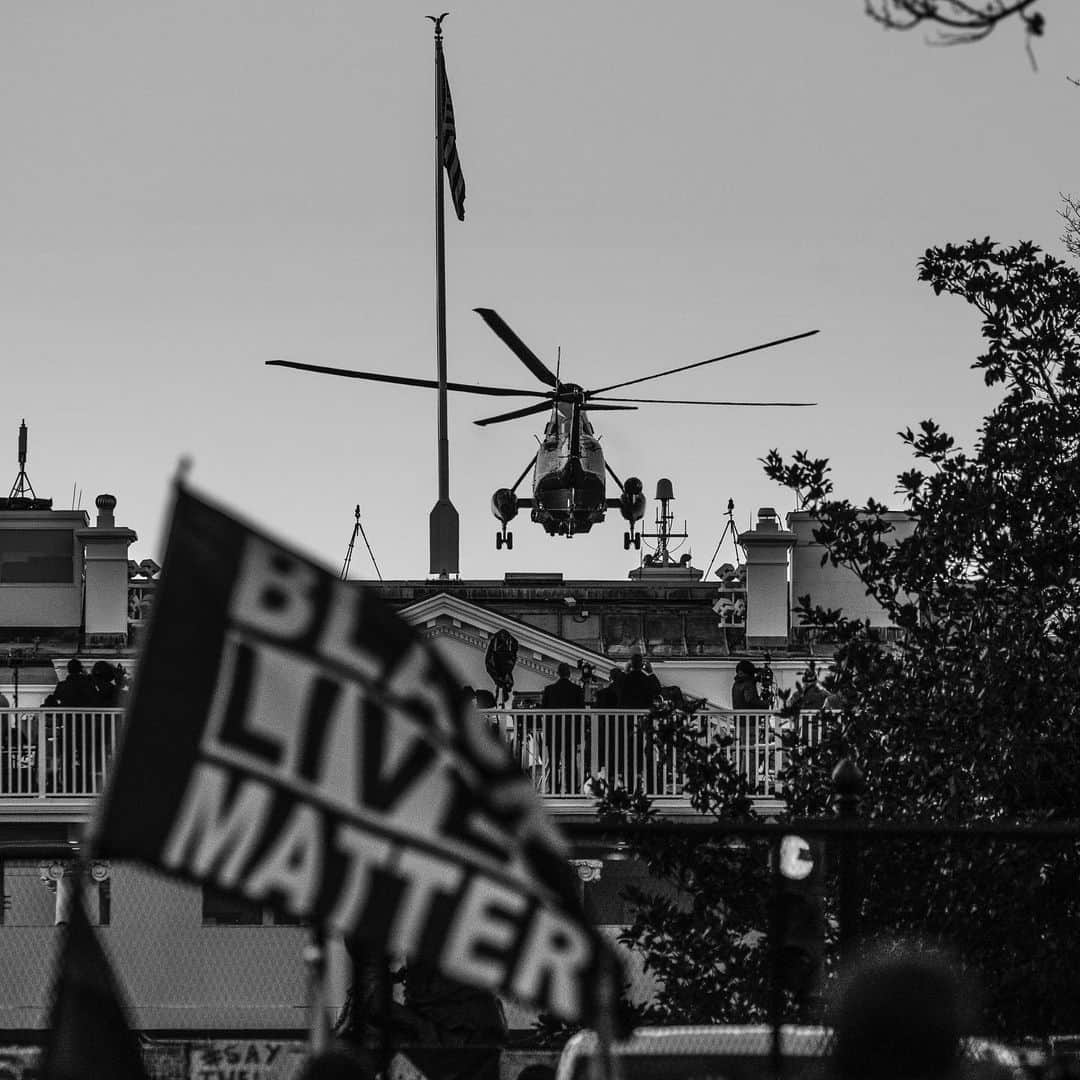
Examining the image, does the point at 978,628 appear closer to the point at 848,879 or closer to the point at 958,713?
the point at 958,713

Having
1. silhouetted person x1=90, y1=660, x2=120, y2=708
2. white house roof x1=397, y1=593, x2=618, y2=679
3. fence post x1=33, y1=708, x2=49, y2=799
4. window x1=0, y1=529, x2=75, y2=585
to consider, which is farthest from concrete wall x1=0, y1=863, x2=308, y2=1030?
window x1=0, y1=529, x2=75, y2=585

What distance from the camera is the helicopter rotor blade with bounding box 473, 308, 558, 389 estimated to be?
4497 centimetres

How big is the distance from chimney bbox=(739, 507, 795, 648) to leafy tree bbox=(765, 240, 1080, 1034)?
101ft

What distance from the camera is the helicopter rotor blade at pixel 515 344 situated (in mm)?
44969

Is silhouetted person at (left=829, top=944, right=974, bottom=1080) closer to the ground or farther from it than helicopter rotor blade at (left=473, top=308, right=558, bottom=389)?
closer to the ground

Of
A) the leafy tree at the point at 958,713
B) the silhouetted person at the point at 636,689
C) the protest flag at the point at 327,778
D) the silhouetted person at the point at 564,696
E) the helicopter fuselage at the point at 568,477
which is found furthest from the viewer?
the helicopter fuselage at the point at 568,477

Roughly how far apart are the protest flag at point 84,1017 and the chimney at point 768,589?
38.2m

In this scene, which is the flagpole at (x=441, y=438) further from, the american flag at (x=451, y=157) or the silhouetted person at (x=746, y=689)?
the silhouetted person at (x=746, y=689)

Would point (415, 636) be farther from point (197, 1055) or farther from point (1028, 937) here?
point (1028, 937)

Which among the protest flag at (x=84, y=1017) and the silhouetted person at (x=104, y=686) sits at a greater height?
the silhouetted person at (x=104, y=686)

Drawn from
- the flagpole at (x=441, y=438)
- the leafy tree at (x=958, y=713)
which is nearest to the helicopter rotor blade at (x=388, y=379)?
the flagpole at (x=441, y=438)

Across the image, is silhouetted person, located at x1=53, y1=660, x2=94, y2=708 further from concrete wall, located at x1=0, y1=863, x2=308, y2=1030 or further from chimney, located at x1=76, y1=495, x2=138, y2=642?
chimney, located at x1=76, y1=495, x2=138, y2=642

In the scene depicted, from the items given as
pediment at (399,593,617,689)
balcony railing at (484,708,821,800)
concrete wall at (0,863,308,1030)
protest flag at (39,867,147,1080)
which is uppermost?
pediment at (399,593,617,689)

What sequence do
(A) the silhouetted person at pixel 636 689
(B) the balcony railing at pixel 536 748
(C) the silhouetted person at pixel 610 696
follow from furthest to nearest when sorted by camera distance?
(B) the balcony railing at pixel 536 748, (C) the silhouetted person at pixel 610 696, (A) the silhouetted person at pixel 636 689
